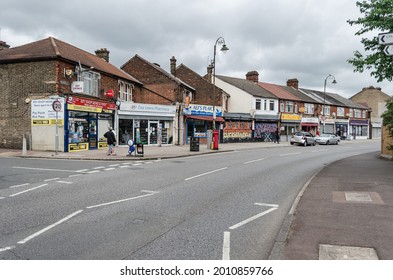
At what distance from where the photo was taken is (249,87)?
44344mm

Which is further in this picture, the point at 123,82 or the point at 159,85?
the point at 159,85

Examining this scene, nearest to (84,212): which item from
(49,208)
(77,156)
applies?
(49,208)

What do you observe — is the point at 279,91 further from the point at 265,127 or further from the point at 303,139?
the point at 303,139

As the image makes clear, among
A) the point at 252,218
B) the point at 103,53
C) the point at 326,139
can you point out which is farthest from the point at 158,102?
the point at 252,218

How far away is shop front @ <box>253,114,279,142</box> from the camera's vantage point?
4228cm

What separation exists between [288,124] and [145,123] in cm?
2593

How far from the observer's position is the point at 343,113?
57.7 metres

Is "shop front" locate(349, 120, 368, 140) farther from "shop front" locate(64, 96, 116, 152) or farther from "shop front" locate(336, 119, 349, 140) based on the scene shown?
"shop front" locate(64, 96, 116, 152)

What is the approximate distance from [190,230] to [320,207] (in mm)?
3208

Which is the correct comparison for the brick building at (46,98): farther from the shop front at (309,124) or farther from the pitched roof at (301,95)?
the pitched roof at (301,95)

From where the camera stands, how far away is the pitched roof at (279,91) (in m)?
46.7

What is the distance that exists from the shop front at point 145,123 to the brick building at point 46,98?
288cm

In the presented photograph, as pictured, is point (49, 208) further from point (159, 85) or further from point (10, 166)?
point (159, 85)

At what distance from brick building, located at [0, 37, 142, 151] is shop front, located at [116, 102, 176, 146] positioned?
2.88m
